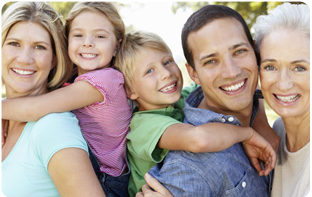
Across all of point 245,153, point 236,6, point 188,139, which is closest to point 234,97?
point 245,153

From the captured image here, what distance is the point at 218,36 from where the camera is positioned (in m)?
2.91

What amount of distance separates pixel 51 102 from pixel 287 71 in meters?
1.88

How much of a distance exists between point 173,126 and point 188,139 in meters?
0.23

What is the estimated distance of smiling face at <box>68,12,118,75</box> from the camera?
10.9ft

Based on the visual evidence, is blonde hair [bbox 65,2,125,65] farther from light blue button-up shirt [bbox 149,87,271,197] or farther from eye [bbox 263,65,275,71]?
eye [bbox 263,65,275,71]

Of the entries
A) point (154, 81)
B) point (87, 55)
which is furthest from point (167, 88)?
point (87, 55)

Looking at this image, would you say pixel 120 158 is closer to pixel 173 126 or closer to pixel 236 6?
pixel 173 126

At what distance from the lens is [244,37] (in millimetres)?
3006

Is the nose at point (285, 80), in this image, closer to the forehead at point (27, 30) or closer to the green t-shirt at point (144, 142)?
the green t-shirt at point (144, 142)

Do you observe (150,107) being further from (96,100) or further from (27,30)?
(27,30)

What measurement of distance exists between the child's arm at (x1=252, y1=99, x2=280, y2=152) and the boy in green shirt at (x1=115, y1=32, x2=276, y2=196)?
0.85ft

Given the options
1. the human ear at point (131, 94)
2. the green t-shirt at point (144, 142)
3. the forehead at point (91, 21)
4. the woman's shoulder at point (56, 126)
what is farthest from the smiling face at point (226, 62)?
the woman's shoulder at point (56, 126)

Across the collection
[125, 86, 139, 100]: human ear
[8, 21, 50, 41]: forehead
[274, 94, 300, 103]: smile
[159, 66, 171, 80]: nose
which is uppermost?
[8, 21, 50, 41]: forehead

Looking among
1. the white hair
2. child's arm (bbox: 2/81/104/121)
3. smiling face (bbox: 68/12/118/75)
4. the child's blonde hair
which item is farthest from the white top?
smiling face (bbox: 68/12/118/75)
